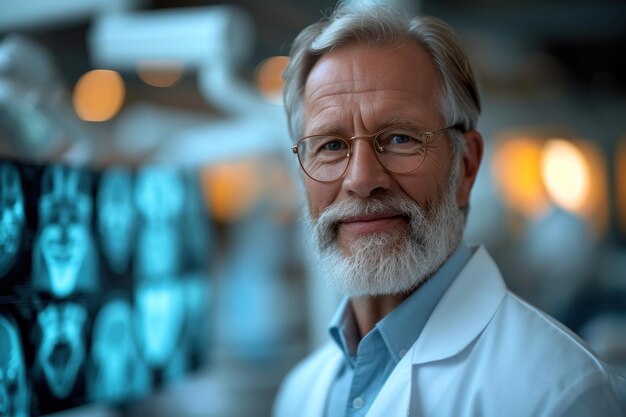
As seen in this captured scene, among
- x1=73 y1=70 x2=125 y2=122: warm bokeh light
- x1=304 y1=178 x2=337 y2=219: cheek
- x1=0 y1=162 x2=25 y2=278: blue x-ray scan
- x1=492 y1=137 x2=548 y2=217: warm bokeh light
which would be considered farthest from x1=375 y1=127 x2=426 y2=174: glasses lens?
x1=492 y1=137 x2=548 y2=217: warm bokeh light

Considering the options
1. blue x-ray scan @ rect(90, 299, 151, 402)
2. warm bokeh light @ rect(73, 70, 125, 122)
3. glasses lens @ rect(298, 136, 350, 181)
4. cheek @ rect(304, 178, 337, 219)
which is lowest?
blue x-ray scan @ rect(90, 299, 151, 402)

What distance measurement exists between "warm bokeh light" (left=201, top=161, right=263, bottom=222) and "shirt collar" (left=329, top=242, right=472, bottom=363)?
11.3 feet

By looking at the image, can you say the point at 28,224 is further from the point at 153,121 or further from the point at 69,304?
the point at 153,121

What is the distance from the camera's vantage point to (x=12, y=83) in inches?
64.7

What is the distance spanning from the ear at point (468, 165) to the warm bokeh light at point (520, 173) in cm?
416

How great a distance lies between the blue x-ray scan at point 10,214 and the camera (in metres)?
1.29

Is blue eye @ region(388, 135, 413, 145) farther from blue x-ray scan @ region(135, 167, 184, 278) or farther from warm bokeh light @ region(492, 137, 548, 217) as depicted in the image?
warm bokeh light @ region(492, 137, 548, 217)

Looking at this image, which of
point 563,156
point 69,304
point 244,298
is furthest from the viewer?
point 244,298

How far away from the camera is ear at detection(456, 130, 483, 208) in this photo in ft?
3.76

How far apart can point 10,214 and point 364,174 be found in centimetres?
76

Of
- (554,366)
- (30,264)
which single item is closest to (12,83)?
(30,264)

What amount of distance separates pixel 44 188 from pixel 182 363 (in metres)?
0.82

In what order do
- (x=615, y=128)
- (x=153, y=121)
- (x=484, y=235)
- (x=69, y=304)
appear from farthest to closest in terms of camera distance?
1. (x=615, y=128)
2. (x=484, y=235)
3. (x=153, y=121)
4. (x=69, y=304)

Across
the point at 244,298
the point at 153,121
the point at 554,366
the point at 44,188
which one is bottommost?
the point at 244,298
